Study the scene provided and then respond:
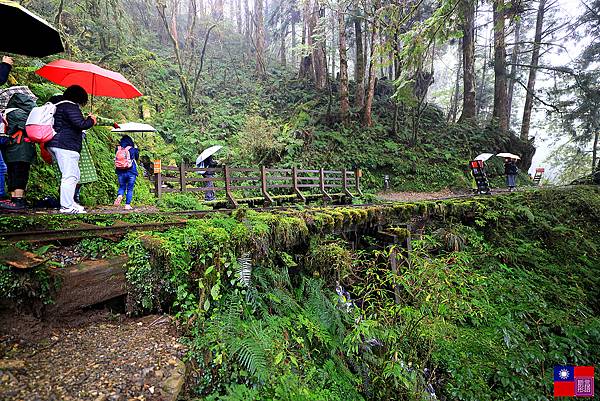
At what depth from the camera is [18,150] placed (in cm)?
411

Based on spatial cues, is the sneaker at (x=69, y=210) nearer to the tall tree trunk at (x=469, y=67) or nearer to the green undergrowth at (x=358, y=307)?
the green undergrowth at (x=358, y=307)

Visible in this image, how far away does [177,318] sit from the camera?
3021 millimetres

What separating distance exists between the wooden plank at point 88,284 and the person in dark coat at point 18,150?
8.55 ft

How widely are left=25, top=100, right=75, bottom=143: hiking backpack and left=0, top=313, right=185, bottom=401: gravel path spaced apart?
2621 millimetres

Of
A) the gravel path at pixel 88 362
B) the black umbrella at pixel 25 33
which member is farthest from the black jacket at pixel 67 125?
the gravel path at pixel 88 362

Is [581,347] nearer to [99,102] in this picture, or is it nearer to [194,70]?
[99,102]

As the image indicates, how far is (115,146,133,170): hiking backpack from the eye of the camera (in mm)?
5688

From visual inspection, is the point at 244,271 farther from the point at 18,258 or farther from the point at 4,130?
the point at 4,130

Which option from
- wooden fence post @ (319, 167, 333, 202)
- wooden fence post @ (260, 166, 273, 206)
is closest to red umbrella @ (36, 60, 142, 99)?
wooden fence post @ (260, 166, 273, 206)

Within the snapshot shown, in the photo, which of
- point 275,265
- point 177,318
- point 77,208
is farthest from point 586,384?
point 77,208

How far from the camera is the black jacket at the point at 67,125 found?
393cm

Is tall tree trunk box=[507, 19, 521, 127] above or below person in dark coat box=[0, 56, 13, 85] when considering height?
above

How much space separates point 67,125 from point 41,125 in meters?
0.28

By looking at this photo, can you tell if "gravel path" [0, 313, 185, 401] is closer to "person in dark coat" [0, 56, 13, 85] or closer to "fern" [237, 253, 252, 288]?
"fern" [237, 253, 252, 288]
